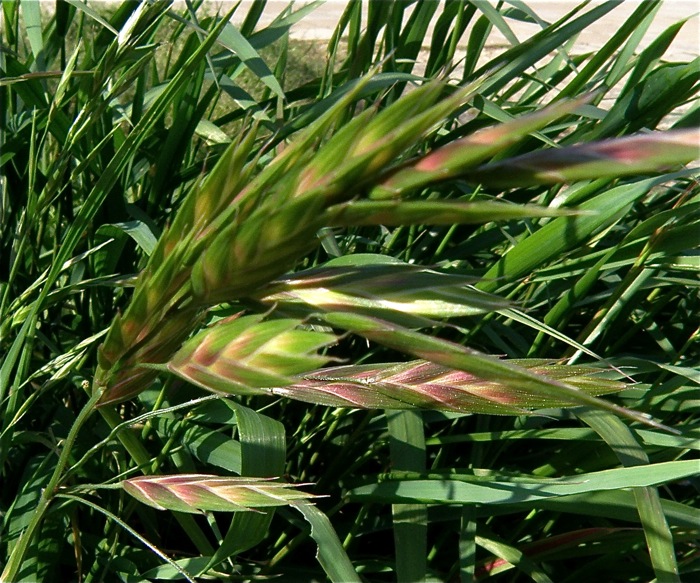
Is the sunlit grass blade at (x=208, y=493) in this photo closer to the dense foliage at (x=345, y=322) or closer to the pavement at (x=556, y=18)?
the dense foliage at (x=345, y=322)

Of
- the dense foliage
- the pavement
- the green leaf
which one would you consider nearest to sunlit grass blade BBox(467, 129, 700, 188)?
the dense foliage

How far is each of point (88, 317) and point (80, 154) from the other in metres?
0.17

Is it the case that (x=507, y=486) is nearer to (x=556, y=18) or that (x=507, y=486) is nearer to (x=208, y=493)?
(x=208, y=493)

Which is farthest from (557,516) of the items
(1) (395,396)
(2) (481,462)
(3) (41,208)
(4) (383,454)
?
(3) (41,208)

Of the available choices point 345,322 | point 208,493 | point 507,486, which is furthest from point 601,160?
Result: point 507,486

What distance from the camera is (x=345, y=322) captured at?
13.3 inches

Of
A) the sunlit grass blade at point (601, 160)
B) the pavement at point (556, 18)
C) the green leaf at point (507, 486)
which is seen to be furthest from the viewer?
the pavement at point (556, 18)

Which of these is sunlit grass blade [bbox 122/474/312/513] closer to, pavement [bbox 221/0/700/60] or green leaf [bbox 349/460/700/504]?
green leaf [bbox 349/460/700/504]

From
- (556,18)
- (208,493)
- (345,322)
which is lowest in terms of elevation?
(556,18)

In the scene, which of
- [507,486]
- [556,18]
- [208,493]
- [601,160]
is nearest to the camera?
[601,160]

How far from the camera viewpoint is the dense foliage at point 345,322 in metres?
0.32

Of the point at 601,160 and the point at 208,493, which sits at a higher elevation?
the point at 601,160

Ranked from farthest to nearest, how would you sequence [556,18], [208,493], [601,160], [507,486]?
[556,18], [507,486], [208,493], [601,160]

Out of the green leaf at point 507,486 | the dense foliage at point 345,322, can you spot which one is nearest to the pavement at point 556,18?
the dense foliage at point 345,322
